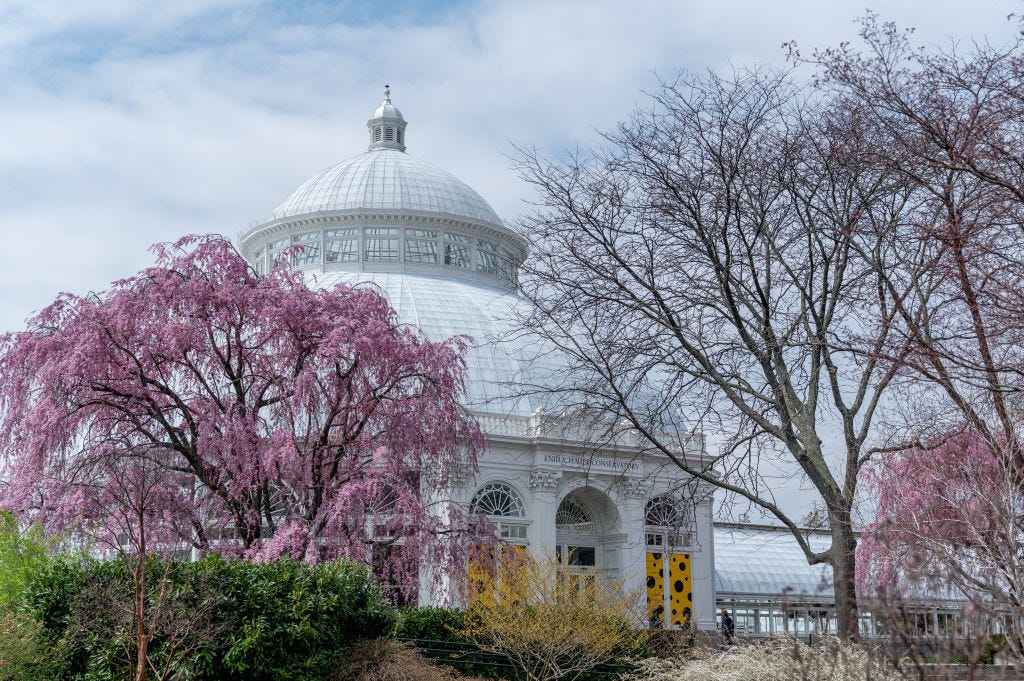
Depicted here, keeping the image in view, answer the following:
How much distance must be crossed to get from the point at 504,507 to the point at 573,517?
3861mm

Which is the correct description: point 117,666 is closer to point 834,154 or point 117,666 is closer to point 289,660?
point 289,660

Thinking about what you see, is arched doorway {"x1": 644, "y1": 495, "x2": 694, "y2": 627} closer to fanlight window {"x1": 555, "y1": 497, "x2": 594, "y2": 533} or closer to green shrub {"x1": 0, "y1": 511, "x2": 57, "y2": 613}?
fanlight window {"x1": 555, "y1": 497, "x2": 594, "y2": 533}

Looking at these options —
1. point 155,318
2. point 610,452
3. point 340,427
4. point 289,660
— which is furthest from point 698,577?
point 289,660

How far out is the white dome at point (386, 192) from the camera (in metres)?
44.6

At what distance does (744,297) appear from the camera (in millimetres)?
16797

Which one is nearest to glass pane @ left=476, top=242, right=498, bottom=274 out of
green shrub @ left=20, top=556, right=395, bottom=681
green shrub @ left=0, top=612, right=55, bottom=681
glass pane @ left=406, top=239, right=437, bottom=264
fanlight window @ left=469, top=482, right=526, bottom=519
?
glass pane @ left=406, top=239, right=437, bottom=264

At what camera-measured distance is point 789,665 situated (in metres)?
11.8

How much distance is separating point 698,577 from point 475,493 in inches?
347

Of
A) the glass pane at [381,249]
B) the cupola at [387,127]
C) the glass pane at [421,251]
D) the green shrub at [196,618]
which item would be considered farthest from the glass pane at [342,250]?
the green shrub at [196,618]

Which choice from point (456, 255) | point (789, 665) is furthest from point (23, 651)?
point (456, 255)

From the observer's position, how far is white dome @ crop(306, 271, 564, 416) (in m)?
37.9

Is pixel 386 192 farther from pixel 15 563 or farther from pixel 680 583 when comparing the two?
pixel 15 563

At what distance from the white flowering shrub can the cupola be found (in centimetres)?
4069

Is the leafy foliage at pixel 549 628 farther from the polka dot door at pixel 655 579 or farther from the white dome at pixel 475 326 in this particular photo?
the polka dot door at pixel 655 579
